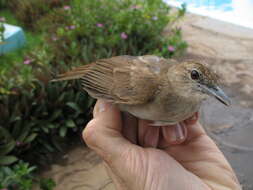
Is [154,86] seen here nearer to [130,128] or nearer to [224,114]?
[130,128]

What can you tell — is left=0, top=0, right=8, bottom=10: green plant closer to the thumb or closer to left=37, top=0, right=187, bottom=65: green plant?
left=37, top=0, right=187, bottom=65: green plant

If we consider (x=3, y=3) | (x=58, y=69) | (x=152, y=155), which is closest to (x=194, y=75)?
(x=152, y=155)

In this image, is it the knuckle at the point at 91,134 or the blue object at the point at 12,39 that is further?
the blue object at the point at 12,39

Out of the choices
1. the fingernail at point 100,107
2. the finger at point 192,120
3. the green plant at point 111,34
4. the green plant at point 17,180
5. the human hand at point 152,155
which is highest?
the green plant at point 111,34

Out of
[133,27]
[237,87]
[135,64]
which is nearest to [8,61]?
[133,27]

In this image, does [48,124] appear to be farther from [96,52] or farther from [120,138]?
[120,138]

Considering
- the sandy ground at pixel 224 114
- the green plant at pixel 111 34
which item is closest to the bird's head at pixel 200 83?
the sandy ground at pixel 224 114

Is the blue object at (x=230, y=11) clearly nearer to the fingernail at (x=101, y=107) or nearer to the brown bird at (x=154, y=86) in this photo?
the brown bird at (x=154, y=86)
